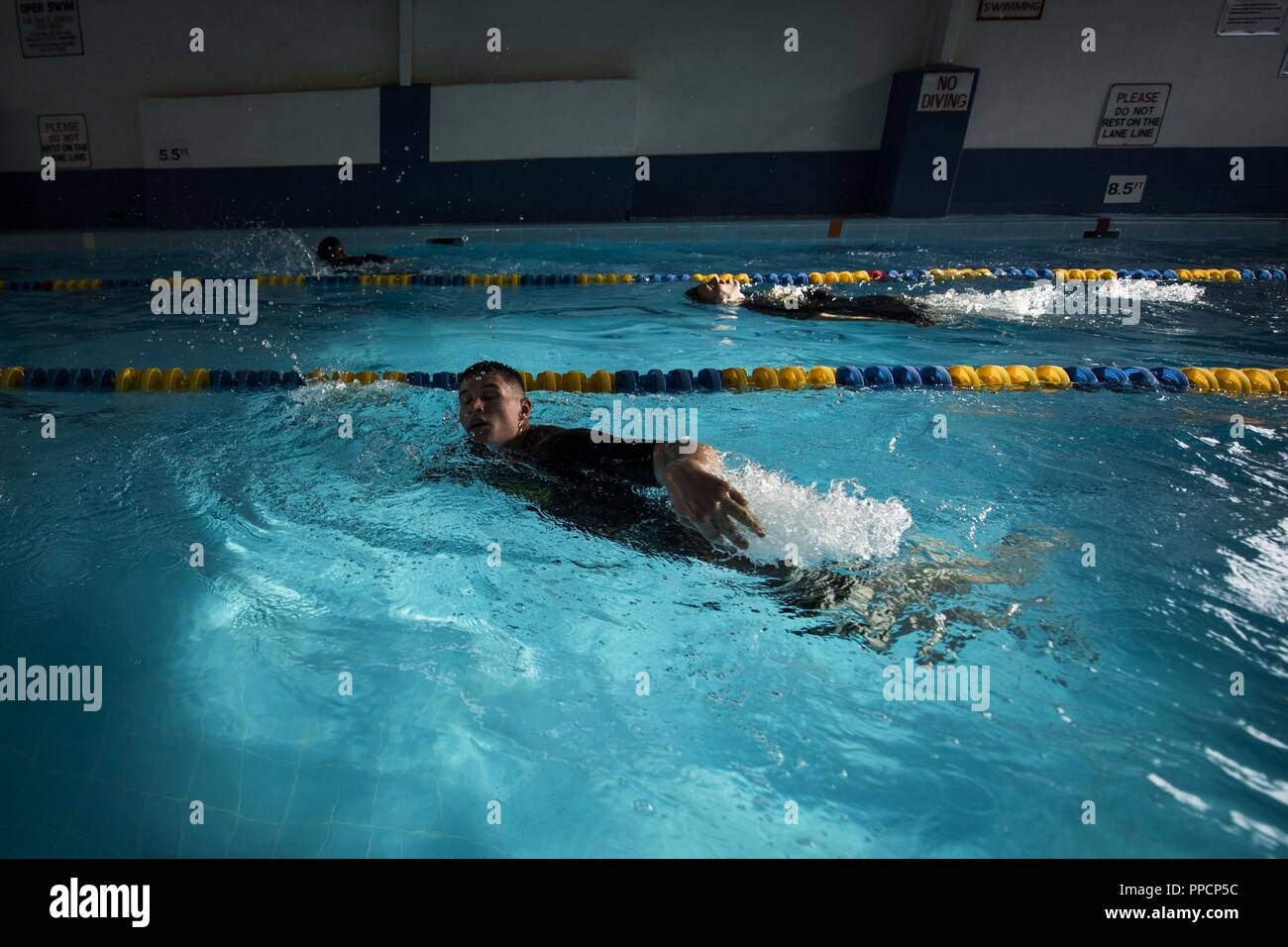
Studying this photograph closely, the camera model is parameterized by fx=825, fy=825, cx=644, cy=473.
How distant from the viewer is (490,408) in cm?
293

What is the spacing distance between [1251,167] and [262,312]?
11.4 metres

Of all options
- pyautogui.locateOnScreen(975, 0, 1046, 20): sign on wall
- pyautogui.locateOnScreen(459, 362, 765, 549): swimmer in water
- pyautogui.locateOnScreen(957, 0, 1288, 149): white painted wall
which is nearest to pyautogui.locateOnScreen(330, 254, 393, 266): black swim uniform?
pyautogui.locateOnScreen(459, 362, 765, 549): swimmer in water

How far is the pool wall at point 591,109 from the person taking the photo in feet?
31.1

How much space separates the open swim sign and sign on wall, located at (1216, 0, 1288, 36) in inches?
123

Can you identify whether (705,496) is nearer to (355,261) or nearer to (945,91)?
(355,261)

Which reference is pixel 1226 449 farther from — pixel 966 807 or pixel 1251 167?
pixel 1251 167

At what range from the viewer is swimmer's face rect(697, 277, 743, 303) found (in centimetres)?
644

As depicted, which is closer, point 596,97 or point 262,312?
point 262,312

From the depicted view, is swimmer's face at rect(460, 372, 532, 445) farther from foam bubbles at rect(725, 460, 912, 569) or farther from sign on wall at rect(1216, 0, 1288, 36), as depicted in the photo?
sign on wall at rect(1216, 0, 1288, 36)

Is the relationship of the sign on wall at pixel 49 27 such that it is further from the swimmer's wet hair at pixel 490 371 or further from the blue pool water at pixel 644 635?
the swimmer's wet hair at pixel 490 371

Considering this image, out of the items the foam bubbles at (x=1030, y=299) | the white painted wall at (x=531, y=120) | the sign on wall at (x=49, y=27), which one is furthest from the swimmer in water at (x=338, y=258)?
the foam bubbles at (x=1030, y=299)

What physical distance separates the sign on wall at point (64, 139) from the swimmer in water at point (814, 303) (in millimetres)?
8007

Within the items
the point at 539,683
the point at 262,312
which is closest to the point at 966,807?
the point at 539,683

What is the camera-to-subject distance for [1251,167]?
10.2 meters
